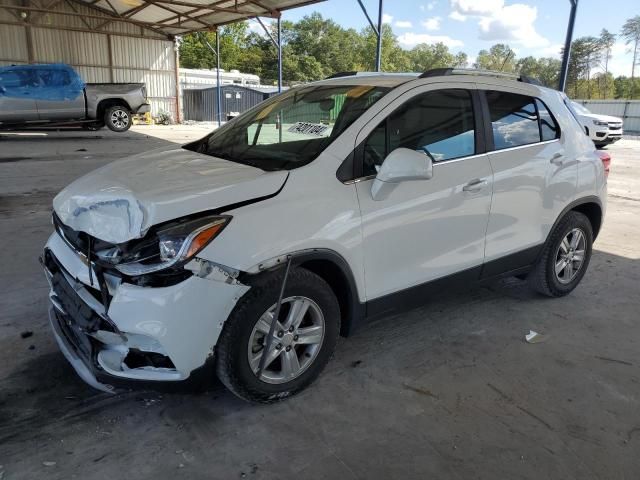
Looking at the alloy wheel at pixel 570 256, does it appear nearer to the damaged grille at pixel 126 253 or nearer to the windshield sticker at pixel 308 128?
the windshield sticker at pixel 308 128

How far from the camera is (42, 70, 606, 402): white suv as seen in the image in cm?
238

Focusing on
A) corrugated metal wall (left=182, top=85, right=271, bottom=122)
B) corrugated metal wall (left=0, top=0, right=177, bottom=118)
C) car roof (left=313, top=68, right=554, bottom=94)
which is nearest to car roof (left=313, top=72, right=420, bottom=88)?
car roof (left=313, top=68, right=554, bottom=94)

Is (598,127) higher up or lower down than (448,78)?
lower down

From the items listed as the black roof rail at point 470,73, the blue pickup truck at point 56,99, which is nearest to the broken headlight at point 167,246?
the black roof rail at point 470,73

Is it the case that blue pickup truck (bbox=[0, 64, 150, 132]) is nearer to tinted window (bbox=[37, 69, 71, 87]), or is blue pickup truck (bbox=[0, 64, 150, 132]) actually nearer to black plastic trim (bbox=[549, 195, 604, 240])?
tinted window (bbox=[37, 69, 71, 87])

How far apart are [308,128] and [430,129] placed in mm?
771

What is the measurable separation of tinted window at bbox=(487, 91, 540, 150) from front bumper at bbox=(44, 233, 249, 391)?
2221mm

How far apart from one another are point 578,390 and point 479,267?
0.98 metres

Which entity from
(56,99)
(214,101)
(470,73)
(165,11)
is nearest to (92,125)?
(56,99)

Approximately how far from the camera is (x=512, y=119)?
3758 millimetres

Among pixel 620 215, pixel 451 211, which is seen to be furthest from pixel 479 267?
pixel 620 215

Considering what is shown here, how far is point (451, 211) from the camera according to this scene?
327 centimetres

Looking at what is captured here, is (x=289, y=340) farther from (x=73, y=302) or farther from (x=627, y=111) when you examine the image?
(x=627, y=111)

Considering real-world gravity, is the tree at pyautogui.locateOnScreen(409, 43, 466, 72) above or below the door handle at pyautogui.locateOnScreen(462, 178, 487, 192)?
above
